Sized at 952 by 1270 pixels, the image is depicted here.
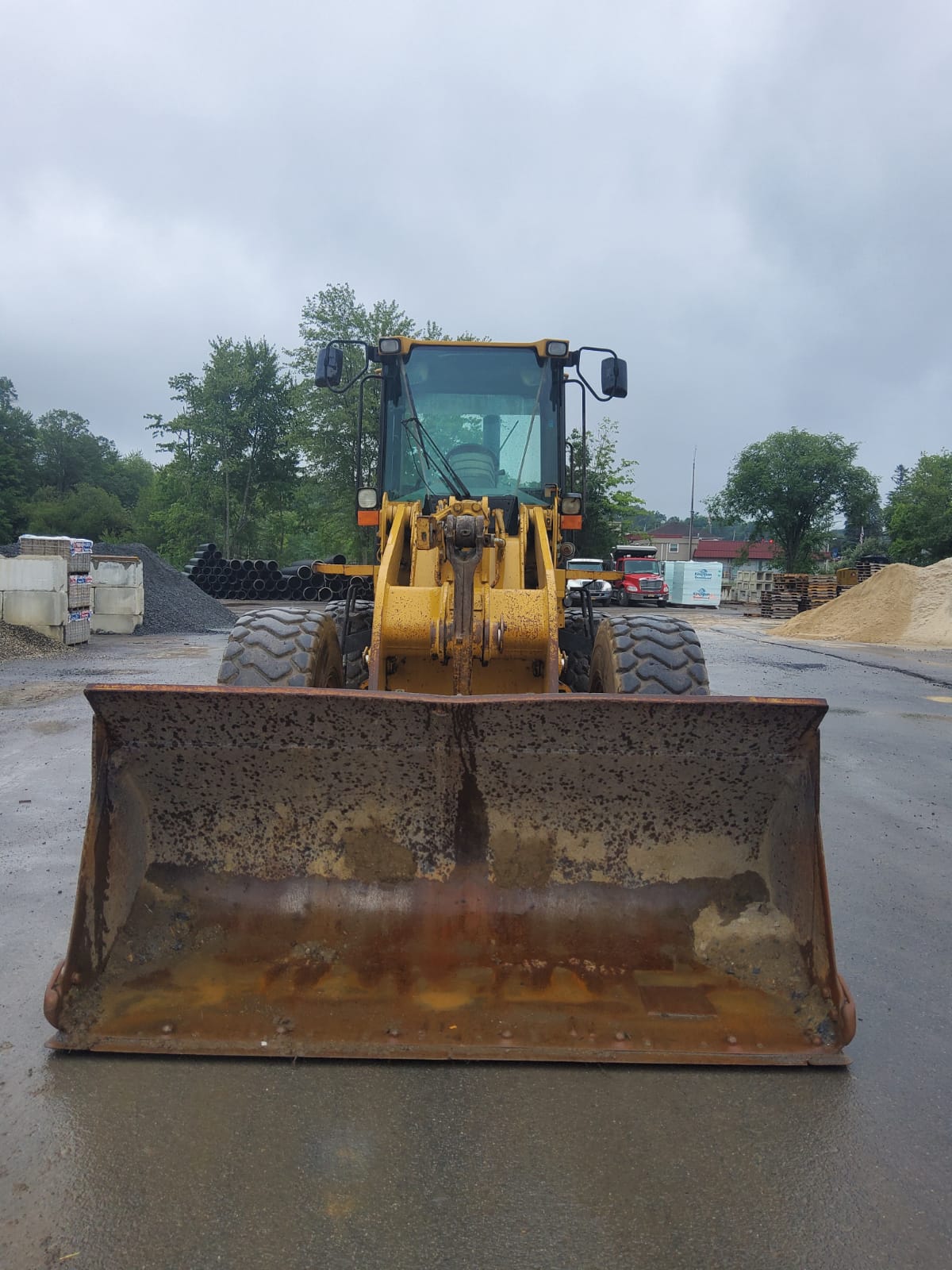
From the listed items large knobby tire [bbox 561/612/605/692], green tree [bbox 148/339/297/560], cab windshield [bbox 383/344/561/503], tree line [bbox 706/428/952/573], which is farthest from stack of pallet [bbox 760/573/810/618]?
cab windshield [bbox 383/344/561/503]

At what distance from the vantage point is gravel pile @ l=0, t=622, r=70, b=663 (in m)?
14.9

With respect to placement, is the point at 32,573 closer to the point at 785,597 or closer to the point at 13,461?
the point at 785,597

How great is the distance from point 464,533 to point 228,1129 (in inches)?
106

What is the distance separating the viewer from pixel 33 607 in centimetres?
1599

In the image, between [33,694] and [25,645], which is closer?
[33,694]

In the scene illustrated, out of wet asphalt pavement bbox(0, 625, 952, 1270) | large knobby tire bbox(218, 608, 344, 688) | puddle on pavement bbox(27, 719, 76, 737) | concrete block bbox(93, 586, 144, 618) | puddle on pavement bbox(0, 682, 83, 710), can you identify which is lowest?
puddle on pavement bbox(0, 682, 83, 710)

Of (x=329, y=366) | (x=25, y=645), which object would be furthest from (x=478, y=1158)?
(x=25, y=645)

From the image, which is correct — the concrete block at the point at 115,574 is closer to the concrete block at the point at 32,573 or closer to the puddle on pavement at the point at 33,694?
the concrete block at the point at 32,573

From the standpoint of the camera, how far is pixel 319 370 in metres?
5.72

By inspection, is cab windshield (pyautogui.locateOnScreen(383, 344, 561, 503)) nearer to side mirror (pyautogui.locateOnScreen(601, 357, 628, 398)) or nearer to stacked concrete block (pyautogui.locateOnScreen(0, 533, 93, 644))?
side mirror (pyautogui.locateOnScreen(601, 357, 628, 398))

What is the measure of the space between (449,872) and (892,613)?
78.4 ft

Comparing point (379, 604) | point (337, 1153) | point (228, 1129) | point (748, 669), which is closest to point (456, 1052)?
point (337, 1153)

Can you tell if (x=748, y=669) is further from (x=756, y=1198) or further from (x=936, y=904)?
(x=756, y=1198)

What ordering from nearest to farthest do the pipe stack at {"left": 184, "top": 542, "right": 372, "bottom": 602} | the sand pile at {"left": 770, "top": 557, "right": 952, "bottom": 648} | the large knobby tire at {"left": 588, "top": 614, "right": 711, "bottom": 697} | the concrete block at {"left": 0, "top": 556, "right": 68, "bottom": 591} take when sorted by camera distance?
the large knobby tire at {"left": 588, "top": 614, "right": 711, "bottom": 697}, the concrete block at {"left": 0, "top": 556, "right": 68, "bottom": 591}, the sand pile at {"left": 770, "top": 557, "right": 952, "bottom": 648}, the pipe stack at {"left": 184, "top": 542, "right": 372, "bottom": 602}
